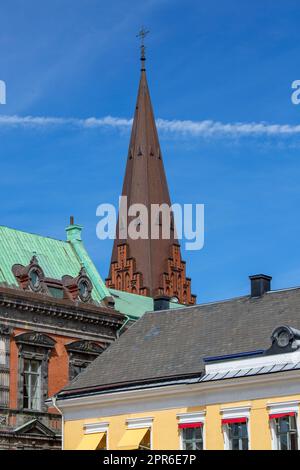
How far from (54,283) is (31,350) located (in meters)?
4.70

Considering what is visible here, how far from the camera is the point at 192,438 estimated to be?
148 ft

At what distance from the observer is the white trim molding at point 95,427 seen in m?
48.2

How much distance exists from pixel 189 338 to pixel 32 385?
11.4 metres

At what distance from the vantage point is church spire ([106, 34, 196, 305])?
11962 cm

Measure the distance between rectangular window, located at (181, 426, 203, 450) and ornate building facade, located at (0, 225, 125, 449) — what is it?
1273 centimetres

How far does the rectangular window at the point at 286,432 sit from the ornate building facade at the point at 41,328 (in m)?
17.2

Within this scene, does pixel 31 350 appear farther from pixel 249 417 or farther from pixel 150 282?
pixel 150 282

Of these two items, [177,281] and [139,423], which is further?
[177,281]

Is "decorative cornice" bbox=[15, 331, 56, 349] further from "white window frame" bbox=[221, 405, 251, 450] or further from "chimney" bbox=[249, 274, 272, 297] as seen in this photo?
"white window frame" bbox=[221, 405, 251, 450]

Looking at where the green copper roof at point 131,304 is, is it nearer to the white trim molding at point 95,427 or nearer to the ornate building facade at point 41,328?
the ornate building facade at point 41,328

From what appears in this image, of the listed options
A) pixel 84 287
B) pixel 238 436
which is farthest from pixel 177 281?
pixel 238 436

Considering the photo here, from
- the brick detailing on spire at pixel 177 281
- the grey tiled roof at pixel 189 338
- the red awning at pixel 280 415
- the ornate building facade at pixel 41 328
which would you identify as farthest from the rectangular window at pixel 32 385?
the brick detailing on spire at pixel 177 281

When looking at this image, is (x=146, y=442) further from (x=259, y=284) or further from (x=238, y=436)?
(x=259, y=284)

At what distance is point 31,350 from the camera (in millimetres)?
57656
